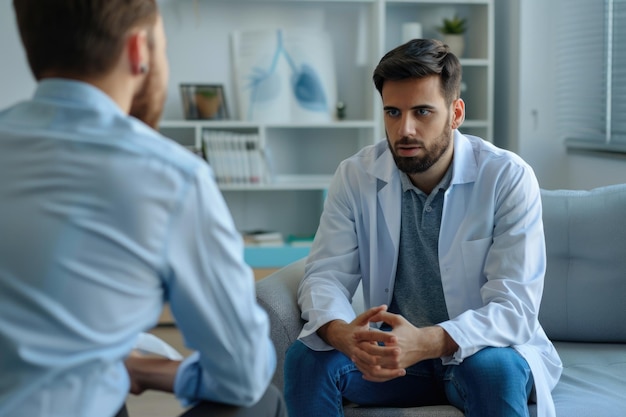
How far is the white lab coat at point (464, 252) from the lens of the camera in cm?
181

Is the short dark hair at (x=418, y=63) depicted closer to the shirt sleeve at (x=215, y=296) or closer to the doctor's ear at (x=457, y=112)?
the doctor's ear at (x=457, y=112)

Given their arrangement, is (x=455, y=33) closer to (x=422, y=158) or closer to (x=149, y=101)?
(x=422, y=158)

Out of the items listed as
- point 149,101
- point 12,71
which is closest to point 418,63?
point 149,101

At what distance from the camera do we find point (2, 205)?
0.96m

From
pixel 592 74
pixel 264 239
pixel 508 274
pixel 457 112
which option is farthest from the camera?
pixel 264 239

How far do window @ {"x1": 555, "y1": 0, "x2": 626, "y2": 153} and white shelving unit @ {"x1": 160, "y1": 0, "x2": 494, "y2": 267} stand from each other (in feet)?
1.21

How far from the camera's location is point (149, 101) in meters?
1.13

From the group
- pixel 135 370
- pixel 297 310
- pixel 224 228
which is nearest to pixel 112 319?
pixel 224 228

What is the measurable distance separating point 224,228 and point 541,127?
346 cm

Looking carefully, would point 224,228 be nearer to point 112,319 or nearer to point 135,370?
point 112,319

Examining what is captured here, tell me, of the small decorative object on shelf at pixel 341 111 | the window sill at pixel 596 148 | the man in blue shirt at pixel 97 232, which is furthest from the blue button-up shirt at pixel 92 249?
the small decorative object on shelf at pixel 341 111

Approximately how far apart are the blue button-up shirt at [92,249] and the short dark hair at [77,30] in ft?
0.09

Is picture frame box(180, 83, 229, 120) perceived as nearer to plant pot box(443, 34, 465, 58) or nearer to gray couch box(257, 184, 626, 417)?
plant pot box(443, 34, 465, 58)

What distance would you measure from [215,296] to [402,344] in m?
0.78
